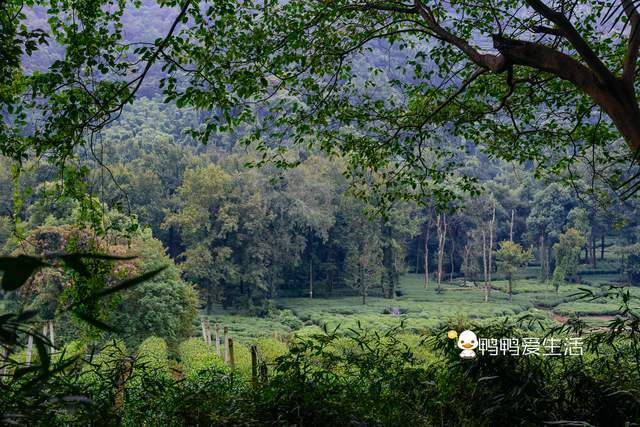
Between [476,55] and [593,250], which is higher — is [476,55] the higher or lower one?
the higher one

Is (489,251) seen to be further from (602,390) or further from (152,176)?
(602,390)

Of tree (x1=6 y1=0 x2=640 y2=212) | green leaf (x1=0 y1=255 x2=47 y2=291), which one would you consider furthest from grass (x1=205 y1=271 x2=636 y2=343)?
green leaf (x1=0 y1=255 x2=47 y2=291)

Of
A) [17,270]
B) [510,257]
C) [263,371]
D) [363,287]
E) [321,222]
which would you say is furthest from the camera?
[510,257]

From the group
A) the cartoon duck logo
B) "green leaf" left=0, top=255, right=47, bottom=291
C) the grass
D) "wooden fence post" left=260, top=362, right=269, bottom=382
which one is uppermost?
"green leaf" left=0, top=255, right=47, bottom=291

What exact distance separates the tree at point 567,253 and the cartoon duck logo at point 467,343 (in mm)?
39385

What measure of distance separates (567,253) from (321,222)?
17.6 m

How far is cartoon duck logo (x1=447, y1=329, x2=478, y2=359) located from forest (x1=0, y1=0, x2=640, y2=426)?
0.06 feet

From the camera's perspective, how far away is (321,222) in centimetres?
3703

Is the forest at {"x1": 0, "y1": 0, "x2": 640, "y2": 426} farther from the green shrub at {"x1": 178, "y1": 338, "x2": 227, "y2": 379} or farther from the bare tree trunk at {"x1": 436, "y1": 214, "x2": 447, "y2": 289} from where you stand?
the bare tree trunk at {"x1": 436, "y1": 214, "x2": 447, "y2": 289}

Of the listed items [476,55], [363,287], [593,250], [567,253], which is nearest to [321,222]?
[363,287]

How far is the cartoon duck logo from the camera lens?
332 cm

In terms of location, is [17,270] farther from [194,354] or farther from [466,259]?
[466,259]

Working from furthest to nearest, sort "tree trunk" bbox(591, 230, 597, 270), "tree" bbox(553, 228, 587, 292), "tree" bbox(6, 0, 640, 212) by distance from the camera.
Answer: "tree trunk" bbox(591, 230, 597, 270) < "tree" bbox(553, 228, 587, 292) < "tree" bbox(6, 0, 640, 212)

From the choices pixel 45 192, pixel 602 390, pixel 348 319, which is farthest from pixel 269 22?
pixel 348 319
